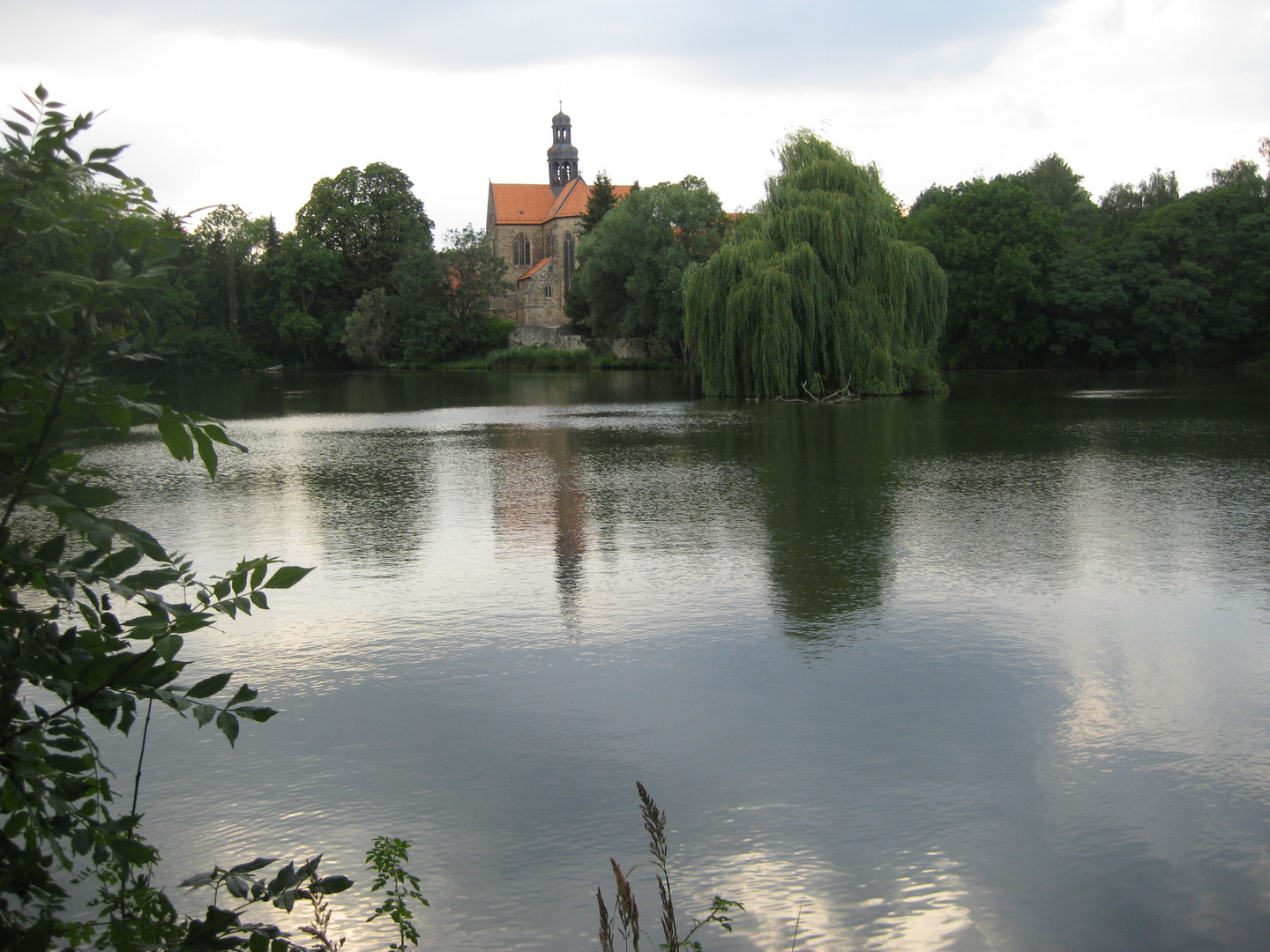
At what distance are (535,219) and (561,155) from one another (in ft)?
17.1

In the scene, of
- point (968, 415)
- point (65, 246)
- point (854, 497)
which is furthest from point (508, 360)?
point (65, 246)

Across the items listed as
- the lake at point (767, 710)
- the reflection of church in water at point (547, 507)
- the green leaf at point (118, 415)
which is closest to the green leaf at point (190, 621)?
the green leaf at point (118, 415)

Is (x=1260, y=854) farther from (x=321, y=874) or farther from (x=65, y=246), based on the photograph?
(x=65, y=246)

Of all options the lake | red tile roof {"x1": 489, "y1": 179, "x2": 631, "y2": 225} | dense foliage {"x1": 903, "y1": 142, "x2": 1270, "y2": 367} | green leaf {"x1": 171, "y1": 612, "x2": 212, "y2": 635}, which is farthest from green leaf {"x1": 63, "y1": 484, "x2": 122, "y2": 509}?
red tile roof {"x1": 489, "y1": 179, "x2": 631, "y2": 225}

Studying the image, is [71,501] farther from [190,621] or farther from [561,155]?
[561,155]

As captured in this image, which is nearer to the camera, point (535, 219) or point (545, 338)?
point (545, 338)

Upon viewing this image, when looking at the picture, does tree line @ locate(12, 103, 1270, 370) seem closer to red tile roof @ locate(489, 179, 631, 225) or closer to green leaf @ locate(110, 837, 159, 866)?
red tile roof @ locate(489, 179, 631, 225)

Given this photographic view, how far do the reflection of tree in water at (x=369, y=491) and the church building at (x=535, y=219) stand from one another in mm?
58531

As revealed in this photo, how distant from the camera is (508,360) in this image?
207 feet

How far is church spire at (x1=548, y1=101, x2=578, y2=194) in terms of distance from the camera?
8112 cm

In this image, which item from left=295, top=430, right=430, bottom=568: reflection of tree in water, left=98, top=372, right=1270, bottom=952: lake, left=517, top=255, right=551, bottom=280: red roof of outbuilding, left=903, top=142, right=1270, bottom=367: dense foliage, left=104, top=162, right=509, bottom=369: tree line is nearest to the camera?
left=98, top=372, right=1270, bottom=952: lake

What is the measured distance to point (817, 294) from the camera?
90.1 ft

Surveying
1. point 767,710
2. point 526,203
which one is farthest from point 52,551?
point 526,203

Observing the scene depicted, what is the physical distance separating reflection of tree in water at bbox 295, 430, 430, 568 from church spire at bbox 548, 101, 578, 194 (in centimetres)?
6449
